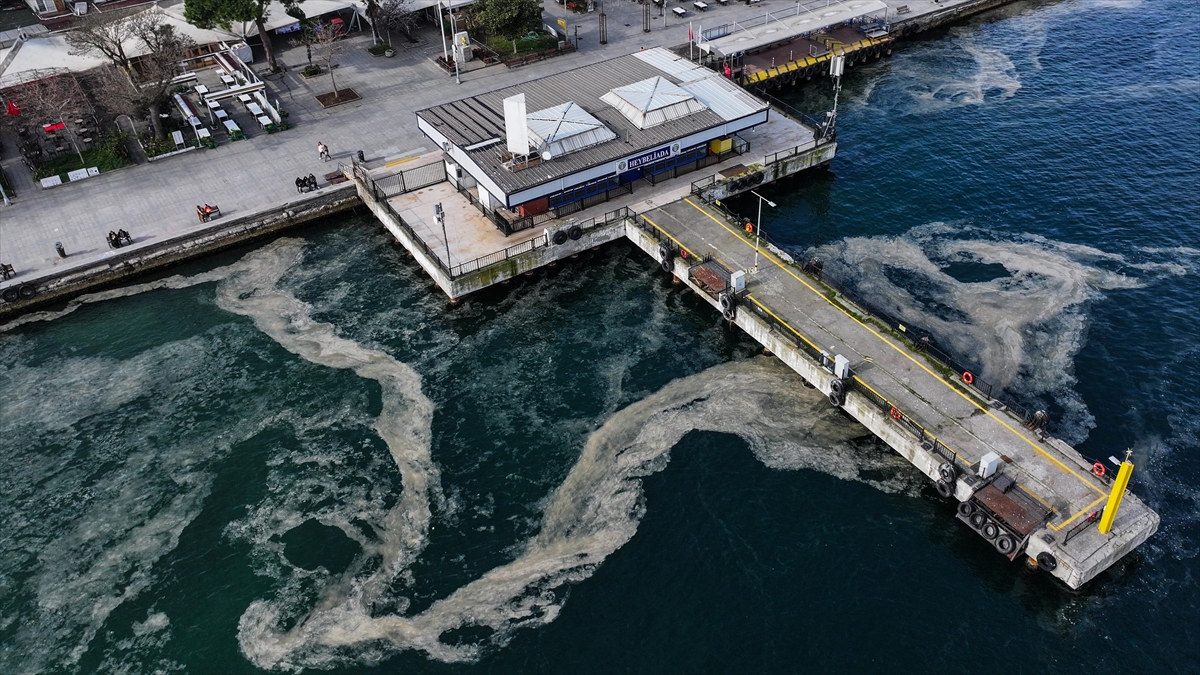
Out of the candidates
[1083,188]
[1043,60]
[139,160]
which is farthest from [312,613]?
[1043,60]

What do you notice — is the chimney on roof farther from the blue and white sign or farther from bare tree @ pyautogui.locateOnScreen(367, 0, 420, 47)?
bare tree @ pyautogui.locateOnScreen(367, 0, 420, 47)

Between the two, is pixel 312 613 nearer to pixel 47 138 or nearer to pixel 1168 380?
pixel 1168 380

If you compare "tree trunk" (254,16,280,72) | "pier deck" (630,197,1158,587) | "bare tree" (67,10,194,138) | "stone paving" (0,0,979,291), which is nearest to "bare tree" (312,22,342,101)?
"stone paving" (0,0,979,291)

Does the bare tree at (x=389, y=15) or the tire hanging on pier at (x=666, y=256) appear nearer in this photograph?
the tire hanging on pier at (x=666, y=256)

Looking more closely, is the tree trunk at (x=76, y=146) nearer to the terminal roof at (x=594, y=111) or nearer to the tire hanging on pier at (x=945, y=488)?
the terminal roof at (x=594, y=111)

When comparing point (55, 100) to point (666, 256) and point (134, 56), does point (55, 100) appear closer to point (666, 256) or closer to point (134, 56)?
point (134, 56)

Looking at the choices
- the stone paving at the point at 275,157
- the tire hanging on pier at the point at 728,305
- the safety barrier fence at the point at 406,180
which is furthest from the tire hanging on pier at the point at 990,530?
the stone paving at the point at 275,157
